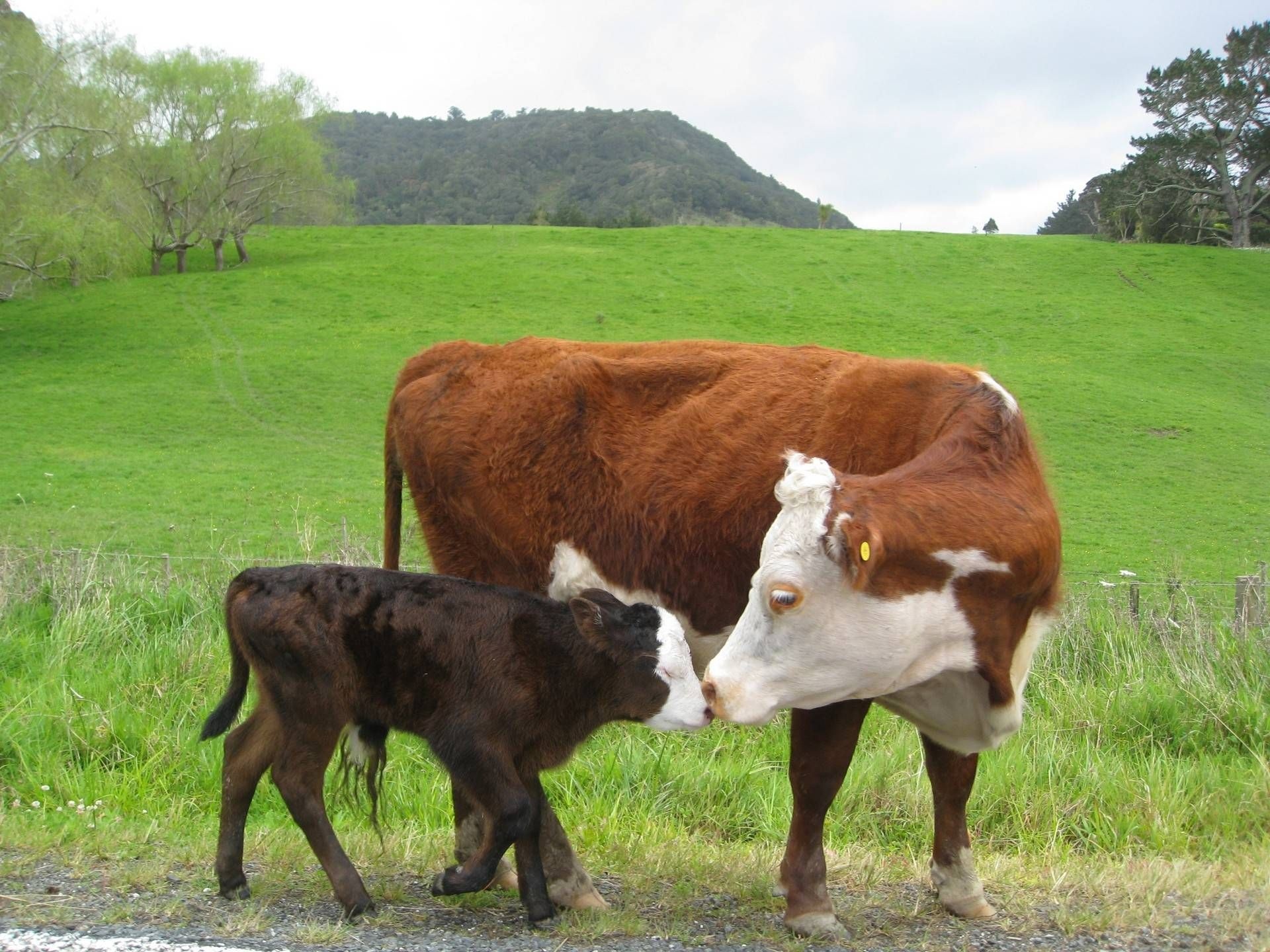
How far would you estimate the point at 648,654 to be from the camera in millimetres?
4617

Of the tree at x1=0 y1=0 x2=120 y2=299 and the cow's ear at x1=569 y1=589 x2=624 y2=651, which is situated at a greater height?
the tree at x1=0 y1=0 x2=120 y2=299

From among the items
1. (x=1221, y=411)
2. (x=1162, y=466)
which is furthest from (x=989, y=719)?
(x=1221, y=411)

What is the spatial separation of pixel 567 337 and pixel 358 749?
123 feet

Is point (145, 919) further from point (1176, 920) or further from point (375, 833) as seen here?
point (1176, 920)

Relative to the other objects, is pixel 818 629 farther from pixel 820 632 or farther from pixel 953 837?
pixel 953 837

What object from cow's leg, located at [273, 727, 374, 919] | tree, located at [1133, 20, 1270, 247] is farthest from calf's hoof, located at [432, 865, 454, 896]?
tree, located at [1133, 20, 1270, 247]

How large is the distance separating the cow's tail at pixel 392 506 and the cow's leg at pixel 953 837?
2765 mm

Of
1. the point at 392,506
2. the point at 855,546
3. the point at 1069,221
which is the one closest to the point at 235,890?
the point at 392,506

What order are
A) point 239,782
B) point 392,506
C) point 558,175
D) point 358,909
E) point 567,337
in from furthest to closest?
point 558,175
point 567,337
point 392,506
point 239,782
point 358,909

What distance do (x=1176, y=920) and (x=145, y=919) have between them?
374 centimetres

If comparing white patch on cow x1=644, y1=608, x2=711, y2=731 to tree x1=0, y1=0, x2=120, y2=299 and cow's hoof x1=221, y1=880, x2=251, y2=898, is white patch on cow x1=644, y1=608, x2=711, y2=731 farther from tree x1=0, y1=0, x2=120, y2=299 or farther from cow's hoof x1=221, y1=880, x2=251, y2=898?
tree x1=0, y1=0, x2=120, y2=299

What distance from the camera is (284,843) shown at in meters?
5.32

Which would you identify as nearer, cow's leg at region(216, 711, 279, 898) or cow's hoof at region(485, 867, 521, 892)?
cow's leg at region(216, 711, 279, 898)

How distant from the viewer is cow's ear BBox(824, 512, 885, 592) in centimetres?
377
